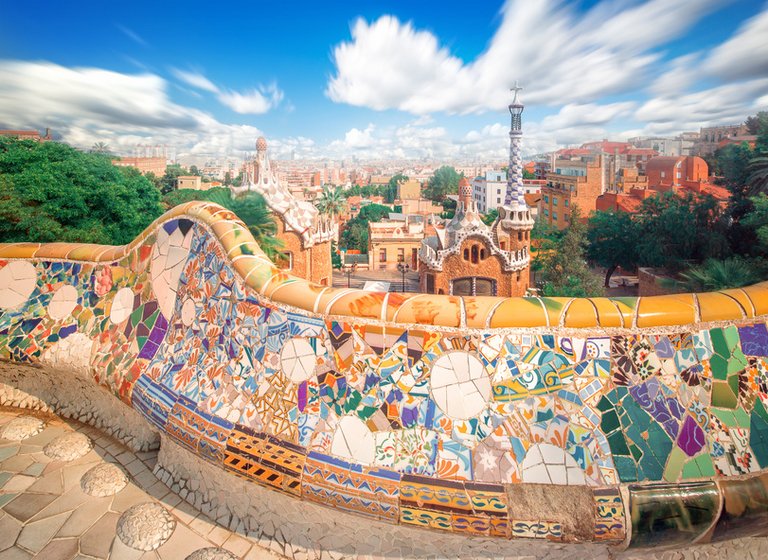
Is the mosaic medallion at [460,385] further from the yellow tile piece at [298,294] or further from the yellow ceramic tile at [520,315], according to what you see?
the yellow tile piece at [298,294]

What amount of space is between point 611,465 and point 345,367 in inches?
66.4

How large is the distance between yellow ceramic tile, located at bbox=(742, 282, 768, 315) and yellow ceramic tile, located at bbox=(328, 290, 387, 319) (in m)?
2.29

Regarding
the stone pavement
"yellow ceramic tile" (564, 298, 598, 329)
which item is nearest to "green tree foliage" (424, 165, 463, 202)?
the stone pavement

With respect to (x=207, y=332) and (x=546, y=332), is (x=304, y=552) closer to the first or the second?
(x=207, y=332)

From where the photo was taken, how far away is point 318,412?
328cm

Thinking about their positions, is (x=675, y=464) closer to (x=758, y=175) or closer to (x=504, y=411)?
(x=504, y=411)

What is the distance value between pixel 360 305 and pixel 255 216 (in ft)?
34.5

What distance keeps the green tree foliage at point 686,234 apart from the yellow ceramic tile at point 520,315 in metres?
17.3

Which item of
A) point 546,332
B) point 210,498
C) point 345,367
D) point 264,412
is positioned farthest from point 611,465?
point 210,498

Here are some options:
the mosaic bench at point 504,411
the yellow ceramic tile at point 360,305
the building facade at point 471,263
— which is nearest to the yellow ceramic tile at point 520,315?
the mosaic bench at point 504,411

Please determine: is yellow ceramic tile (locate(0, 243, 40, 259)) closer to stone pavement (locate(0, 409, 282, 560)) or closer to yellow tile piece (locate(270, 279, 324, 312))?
stone pavement (locate(0, 409, 282, 560))

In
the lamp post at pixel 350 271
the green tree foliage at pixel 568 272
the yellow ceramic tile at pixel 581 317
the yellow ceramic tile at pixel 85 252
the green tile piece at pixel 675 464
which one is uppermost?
the yellow ceramic tile at pixel 85 252

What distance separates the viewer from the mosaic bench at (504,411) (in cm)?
281

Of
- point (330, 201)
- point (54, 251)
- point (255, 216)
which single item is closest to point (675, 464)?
point (54, 251)
